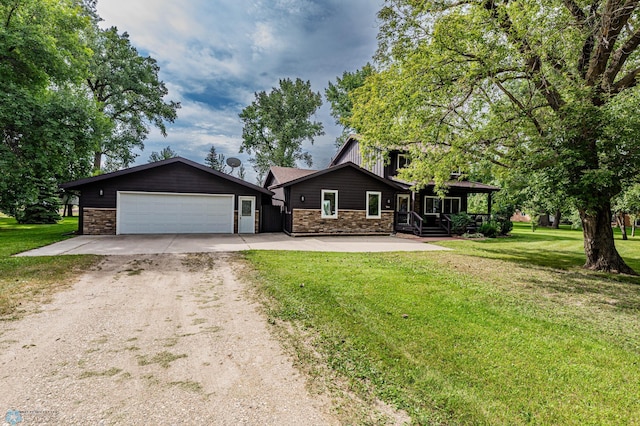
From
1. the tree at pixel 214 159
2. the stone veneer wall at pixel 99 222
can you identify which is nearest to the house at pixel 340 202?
the stone veneer wall at pixel 99 222

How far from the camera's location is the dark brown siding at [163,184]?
12789mm

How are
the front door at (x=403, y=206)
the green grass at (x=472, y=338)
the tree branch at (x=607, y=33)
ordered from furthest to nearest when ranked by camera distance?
the front door at (x=403, y=206), the tree branch at (x=607, y=33), the green grass at (x=472, y=338)

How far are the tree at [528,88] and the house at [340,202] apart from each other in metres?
5.61

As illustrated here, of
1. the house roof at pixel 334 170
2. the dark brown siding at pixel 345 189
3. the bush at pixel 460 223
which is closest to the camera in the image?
the house roof at pixel 334 170

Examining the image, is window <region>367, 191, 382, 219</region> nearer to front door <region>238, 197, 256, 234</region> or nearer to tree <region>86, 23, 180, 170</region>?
front door <region>238, 197, 256, 234</region>

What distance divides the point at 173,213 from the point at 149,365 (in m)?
12.4

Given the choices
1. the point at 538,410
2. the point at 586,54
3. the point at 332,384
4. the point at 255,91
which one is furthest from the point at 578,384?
the point at 255,91

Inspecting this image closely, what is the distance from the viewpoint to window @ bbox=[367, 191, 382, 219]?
15837 millimetres

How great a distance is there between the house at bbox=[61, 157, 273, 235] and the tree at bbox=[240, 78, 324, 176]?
17.3 metres

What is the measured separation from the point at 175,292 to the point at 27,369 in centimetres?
248

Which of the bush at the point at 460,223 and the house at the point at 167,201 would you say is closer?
the house at the point at 167,201

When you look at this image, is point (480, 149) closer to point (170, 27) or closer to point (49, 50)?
point (170, 27)

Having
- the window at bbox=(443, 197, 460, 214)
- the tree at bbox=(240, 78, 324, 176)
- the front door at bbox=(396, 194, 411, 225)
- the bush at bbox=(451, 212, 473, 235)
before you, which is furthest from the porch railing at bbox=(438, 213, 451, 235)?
the tree at bbox=(240, 78, 324, 176)

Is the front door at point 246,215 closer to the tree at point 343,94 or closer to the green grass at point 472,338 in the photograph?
the green grass at point 472,338
